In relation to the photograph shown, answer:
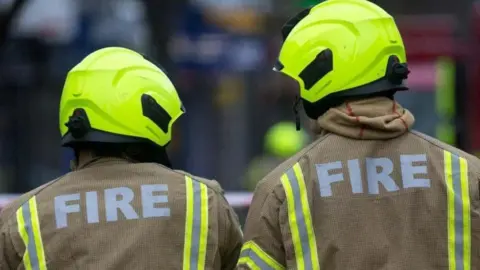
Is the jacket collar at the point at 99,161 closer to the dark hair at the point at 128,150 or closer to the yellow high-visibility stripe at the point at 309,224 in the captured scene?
the dark hair at the point at 128,150

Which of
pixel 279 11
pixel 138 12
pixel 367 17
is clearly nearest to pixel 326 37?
pixel 367 17

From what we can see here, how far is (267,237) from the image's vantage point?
4.31 meters

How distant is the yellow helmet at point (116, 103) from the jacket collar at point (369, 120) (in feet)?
2.32

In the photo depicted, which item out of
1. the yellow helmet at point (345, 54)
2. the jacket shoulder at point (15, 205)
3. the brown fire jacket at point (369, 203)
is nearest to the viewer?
the brown fire jacket at point (369, 203)

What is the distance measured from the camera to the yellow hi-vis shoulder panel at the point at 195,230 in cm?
449

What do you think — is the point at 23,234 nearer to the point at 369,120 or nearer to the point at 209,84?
the point at 369,120

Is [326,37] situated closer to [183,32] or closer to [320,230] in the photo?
[320,230]

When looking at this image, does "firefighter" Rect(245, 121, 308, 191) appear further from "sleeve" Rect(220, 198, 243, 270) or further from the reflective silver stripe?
the reflective silver stripe

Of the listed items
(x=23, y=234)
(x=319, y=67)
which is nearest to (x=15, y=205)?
(x=23, y=234)

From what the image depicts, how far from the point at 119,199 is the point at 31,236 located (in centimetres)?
36

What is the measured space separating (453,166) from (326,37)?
0.67 meters

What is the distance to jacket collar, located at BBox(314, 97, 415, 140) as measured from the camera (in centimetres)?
429

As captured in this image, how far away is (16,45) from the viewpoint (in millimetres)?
16328

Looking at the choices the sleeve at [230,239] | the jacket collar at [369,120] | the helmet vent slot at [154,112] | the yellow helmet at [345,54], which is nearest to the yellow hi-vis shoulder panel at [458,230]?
the jacket collar at [369,120]
